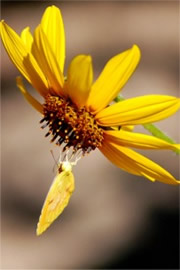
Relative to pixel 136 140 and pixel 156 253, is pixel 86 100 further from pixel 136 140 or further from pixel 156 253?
pixel 156 253

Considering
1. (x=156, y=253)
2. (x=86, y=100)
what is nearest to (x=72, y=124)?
(x=86, y=100)

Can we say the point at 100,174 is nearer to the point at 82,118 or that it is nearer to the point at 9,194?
→ the point at 9,194

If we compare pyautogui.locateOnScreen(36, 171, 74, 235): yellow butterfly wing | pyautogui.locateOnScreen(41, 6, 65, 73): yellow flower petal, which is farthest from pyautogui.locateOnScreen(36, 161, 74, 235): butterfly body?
pyautogui.locateOnScreen(41, 6, 65, 73): yellow flower petal

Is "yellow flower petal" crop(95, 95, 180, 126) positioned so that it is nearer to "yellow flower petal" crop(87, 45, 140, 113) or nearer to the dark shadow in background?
"yellow flower petal" crop(87, 45, 140, 113)

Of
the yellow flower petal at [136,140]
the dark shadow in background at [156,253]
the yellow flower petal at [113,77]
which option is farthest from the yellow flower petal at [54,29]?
the dark shadow in background at [156,253]

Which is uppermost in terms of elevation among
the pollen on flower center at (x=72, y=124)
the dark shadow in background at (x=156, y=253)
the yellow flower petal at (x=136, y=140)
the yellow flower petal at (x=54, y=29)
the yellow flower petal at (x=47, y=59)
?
the yellow flower petal at (x=54, y=29)

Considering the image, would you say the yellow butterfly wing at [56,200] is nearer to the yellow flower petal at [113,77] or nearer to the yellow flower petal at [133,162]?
the yellow flower petal at [133,162]
